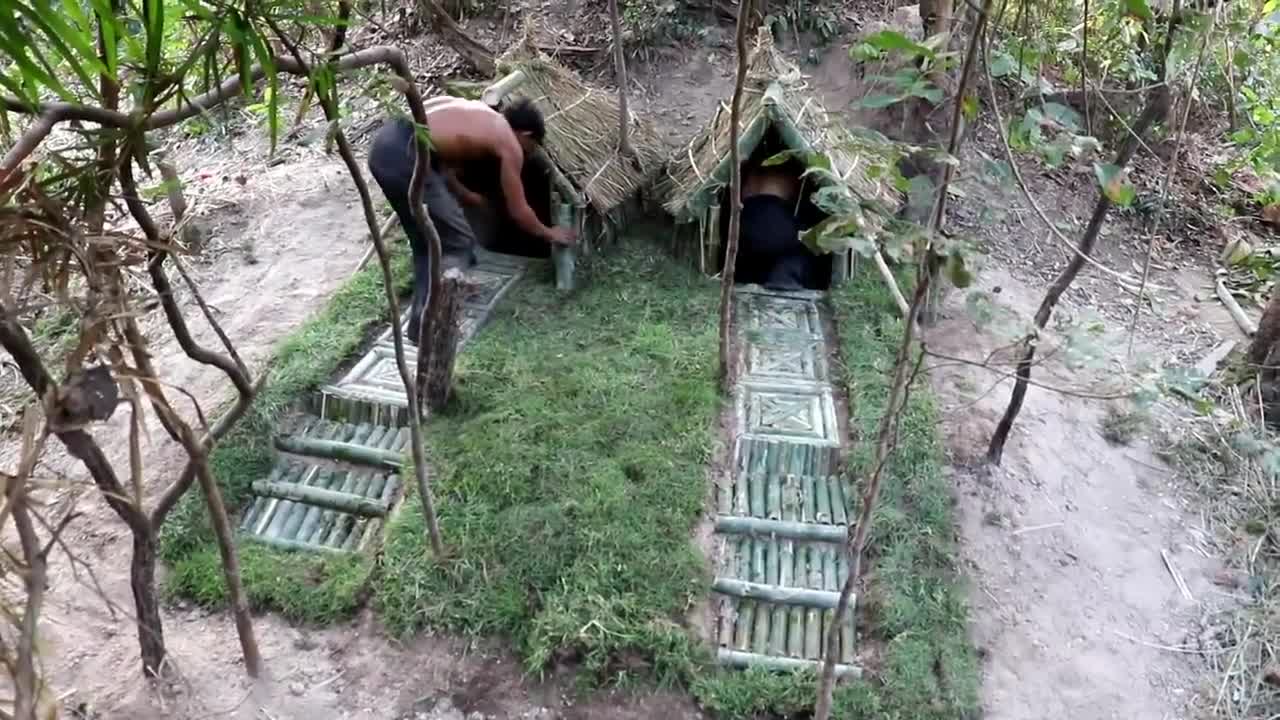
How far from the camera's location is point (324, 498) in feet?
13.5

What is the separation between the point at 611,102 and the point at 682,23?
178 centimetres

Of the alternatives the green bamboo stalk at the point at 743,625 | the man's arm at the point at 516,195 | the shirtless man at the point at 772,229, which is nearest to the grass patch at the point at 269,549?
the man's arm at the point at 516,195

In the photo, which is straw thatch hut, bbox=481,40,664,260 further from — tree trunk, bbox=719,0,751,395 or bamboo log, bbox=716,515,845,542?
bamboo log, bbox=716,515,845,542

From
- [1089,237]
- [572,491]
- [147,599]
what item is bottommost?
[572,491]

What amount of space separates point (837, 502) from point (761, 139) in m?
2.19

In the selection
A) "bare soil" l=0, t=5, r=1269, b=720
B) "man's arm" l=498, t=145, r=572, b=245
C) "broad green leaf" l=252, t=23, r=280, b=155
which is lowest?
"bare soil" l=0, t=5, r=1269, b=720

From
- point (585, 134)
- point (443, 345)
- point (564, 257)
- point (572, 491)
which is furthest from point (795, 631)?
point (585, 134)

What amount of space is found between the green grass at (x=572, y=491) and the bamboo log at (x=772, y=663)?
0.47 feet

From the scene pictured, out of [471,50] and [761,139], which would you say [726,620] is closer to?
[761,139]

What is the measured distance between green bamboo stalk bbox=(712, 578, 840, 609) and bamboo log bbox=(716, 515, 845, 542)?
272 millimetres

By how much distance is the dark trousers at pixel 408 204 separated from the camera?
15.7ft

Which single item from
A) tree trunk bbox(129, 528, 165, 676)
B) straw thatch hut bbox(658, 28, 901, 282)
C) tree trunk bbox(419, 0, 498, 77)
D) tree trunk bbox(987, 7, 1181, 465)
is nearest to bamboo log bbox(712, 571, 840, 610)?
tree trunk bbox(987, 7, 1181, 465)

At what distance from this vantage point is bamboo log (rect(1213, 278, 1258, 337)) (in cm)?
590

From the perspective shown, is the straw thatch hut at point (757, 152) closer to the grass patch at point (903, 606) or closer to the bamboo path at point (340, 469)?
the grass patch at point (903, 606)
